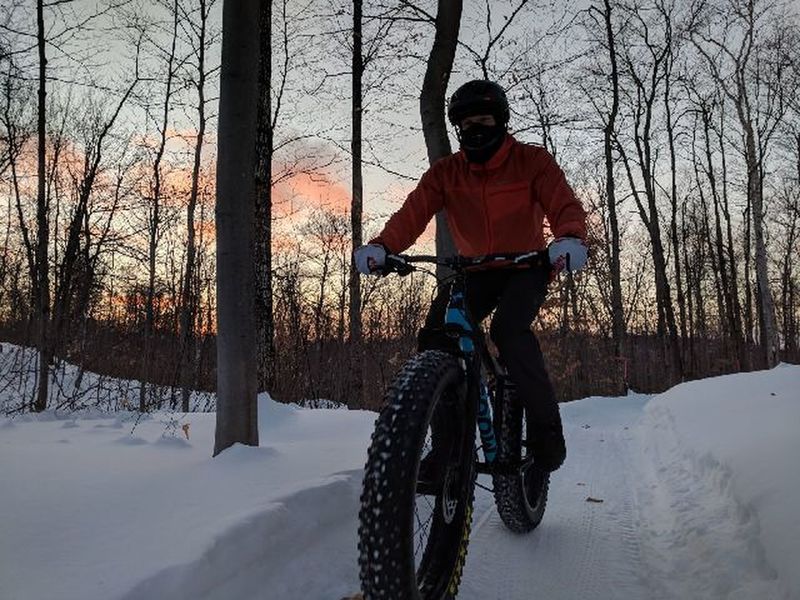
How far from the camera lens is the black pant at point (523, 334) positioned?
277cm

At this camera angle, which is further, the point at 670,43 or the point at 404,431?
the point at 670,43

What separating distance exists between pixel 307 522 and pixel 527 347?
132 cm

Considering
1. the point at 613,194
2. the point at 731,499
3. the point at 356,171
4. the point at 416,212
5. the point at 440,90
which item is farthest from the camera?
the point at 613,194

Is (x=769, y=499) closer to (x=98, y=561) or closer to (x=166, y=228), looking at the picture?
(x=98, y=561)

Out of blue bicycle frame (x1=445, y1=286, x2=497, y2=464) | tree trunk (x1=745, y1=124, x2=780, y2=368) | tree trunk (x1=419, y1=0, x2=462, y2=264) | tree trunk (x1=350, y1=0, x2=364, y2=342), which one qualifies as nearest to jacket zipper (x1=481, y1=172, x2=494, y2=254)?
blue bicycle frame (x1=445, y1=286, x2=497, y2=464)

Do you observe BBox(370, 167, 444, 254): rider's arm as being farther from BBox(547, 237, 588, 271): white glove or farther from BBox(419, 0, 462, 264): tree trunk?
BBox(419, 0, 462, 264): tree trunk

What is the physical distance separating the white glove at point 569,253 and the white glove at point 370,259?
736mm

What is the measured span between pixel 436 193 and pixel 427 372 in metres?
1.31

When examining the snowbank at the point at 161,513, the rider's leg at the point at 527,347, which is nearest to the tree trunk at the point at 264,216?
the snowbank at the point at 161,513

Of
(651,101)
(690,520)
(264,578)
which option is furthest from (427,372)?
(651,101)

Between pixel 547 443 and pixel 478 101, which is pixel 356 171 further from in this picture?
pixel 547 443

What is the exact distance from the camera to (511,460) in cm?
316

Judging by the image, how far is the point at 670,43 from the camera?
20.5 metres

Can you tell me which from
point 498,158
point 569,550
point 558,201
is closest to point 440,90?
point 498,158
